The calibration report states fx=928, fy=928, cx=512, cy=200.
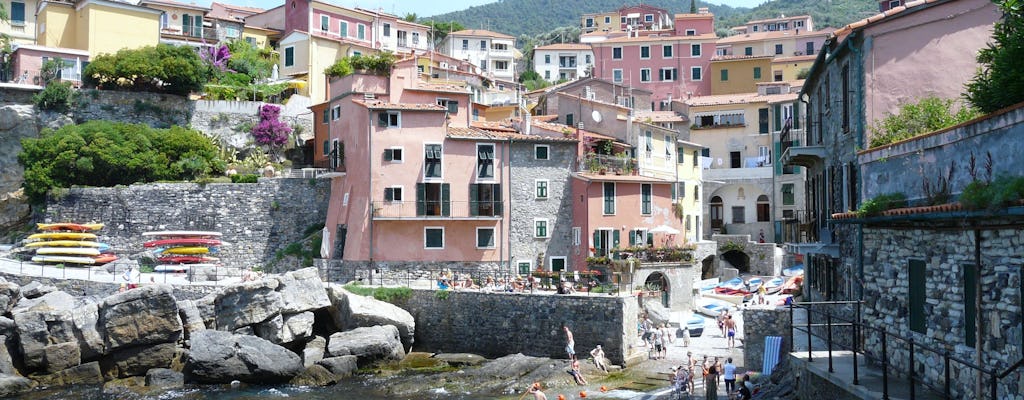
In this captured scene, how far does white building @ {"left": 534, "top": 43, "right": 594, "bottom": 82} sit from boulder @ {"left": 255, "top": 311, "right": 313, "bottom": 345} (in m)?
67.4

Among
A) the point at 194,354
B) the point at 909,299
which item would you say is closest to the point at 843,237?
the point at 909,299

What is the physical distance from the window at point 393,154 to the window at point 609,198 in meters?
9.54

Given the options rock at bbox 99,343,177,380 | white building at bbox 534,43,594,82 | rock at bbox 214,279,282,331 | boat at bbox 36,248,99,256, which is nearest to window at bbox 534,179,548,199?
rock at bbox 214,279,282,331

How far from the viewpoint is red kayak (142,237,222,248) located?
42.2 metres

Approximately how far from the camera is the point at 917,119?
19.3m

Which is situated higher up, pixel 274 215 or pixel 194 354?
pixel 274 215

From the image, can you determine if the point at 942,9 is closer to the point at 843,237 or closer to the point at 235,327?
the point at 843,237

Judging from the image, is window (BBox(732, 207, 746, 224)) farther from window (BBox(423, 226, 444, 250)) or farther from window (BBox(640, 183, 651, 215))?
window (BBox(423, 226, 444, 250))

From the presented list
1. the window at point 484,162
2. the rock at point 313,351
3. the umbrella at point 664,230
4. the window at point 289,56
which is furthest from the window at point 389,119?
the window at point 289,56

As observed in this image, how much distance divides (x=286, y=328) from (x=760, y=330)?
688 inches

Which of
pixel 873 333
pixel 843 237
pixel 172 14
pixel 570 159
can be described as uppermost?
pixel 172 14

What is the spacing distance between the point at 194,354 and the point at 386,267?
12178mm

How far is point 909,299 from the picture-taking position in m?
15.2

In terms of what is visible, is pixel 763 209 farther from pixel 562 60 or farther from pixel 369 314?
pixel 562 60
